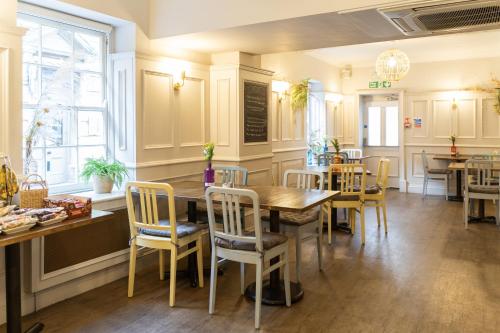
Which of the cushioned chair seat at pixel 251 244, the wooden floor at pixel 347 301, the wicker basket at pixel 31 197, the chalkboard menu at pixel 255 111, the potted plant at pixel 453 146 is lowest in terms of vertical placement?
the wooden floor at pixel 347 301

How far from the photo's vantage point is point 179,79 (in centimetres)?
462

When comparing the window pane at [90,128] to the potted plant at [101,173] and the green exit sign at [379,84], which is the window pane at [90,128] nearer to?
the potted plant at [101,173]

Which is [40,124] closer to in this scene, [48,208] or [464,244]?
[48,208]

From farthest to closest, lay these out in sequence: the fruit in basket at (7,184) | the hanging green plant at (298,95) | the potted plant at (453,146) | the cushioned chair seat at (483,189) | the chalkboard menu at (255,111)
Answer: the potted plant at (453,146), the hanging green plant at (298,95), the cushioned chair seat at (483,189), the chalkboard menu at (255,111), the fruit in basket at (7,184)

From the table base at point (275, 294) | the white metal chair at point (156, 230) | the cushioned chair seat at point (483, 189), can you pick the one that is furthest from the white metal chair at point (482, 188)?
the white metal chair at point (156, 230)

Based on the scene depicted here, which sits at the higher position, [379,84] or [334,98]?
[379,84]

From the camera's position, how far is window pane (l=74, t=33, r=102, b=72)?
396 centimetres

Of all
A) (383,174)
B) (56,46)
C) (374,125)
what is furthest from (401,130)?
(56,46)

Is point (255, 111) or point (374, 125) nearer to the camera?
point (255, 111)

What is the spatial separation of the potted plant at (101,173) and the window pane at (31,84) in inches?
27.6

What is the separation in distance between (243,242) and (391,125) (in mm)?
7666

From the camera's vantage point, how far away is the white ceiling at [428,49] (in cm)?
755

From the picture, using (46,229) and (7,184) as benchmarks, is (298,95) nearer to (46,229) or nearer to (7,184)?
(7,184)

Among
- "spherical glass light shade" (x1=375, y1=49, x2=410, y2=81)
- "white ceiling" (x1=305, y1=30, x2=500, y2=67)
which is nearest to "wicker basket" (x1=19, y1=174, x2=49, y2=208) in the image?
"spherical glass light shade" (x1=375, y1=49, x2=410, y2=81)
